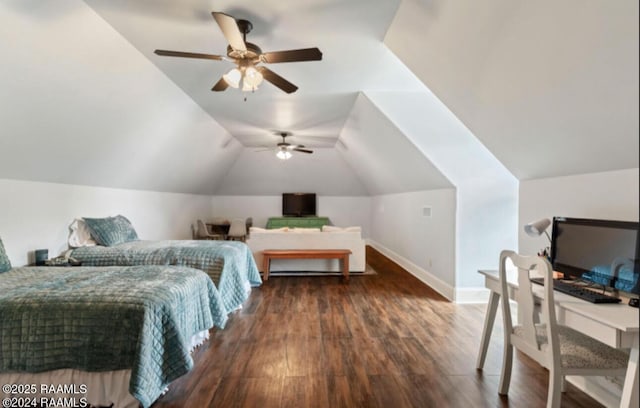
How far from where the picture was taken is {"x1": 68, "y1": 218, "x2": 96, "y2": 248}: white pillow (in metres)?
3.74

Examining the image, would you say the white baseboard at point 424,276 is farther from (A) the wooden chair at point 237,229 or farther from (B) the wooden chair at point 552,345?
(A) the wooden chair at point 237,229

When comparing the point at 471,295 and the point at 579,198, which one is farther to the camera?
→ the point at 471,295

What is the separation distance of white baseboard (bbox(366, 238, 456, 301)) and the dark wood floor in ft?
0.71

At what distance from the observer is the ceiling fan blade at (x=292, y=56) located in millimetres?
2280

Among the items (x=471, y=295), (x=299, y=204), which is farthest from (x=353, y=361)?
(x=299, y=204)

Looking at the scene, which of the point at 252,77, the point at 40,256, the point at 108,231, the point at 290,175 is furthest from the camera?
the point at 290,175

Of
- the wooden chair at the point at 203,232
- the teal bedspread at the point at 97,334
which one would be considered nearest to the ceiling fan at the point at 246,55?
the teal bedspread at the point at 97,334

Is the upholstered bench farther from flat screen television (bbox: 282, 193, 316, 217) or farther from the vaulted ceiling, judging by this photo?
flat screen television (bbox: 282, 193, 316, 217)

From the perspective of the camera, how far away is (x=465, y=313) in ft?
12.4

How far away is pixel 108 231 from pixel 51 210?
0.60m

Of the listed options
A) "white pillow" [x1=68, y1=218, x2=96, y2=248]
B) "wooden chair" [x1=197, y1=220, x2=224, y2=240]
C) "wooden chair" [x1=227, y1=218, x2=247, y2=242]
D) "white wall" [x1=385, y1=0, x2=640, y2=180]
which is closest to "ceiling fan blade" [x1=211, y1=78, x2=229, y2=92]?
"white wall" [x1=385, y1=0, x2=640, y2=180]

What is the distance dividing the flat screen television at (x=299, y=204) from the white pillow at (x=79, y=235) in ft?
19.4

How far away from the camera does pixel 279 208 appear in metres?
9.76

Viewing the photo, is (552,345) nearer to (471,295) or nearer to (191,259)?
(471,295)
